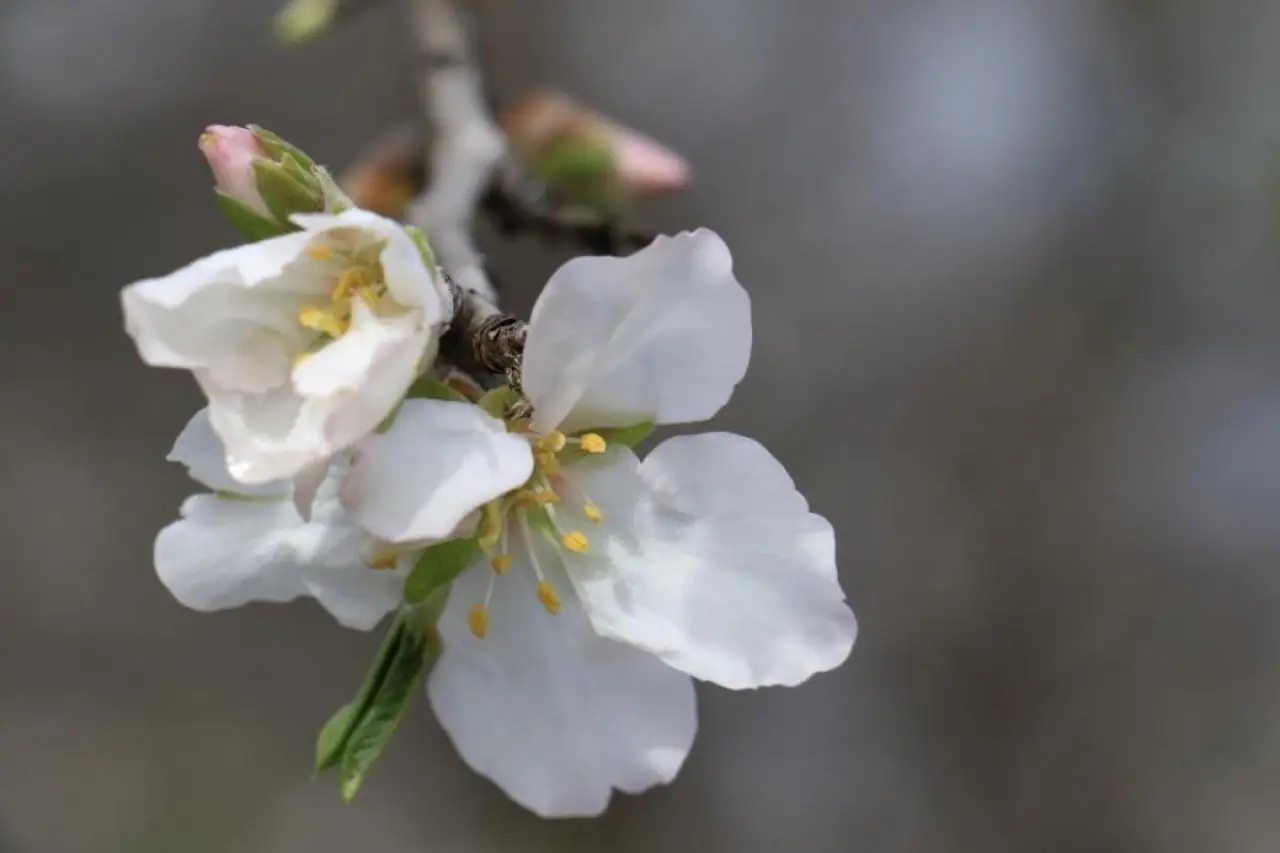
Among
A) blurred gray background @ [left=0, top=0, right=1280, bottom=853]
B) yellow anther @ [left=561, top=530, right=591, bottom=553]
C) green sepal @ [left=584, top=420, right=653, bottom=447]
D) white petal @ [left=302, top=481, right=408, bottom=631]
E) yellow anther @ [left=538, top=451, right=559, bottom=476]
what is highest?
green sepal @ [left=584, top=420, right=653, bottom=447]

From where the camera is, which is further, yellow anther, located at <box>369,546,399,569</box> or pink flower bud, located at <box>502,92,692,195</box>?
pink flower bud, located at <box>502,92,692,195</box>

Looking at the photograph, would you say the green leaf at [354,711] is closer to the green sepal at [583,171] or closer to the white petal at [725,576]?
the white petal at [725,576]

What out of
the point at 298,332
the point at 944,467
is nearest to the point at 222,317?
the point at 298,332

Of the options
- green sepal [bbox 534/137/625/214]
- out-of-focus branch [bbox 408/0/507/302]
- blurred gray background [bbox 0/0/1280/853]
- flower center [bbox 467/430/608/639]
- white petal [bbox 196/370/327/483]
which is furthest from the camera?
blurred gray background [bbox 0/0/1280/853]

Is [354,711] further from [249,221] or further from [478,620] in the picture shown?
[249,221]

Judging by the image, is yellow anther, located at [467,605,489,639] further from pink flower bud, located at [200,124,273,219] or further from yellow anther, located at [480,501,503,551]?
pink flower bud, located at [200,124,273,219]

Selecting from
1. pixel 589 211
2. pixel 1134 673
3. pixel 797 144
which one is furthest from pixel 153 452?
pixel 1134 673

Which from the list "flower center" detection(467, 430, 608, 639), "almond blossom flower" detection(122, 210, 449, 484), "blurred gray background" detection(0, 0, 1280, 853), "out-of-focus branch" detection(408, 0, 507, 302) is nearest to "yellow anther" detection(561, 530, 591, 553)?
"flower center" detection(467, 430, 608, 639)

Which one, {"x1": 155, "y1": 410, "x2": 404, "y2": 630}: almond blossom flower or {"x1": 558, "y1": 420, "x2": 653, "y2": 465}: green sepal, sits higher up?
{"x1": 558, "y1": 420, "x2": 653, "y2": 465}: green sepal
